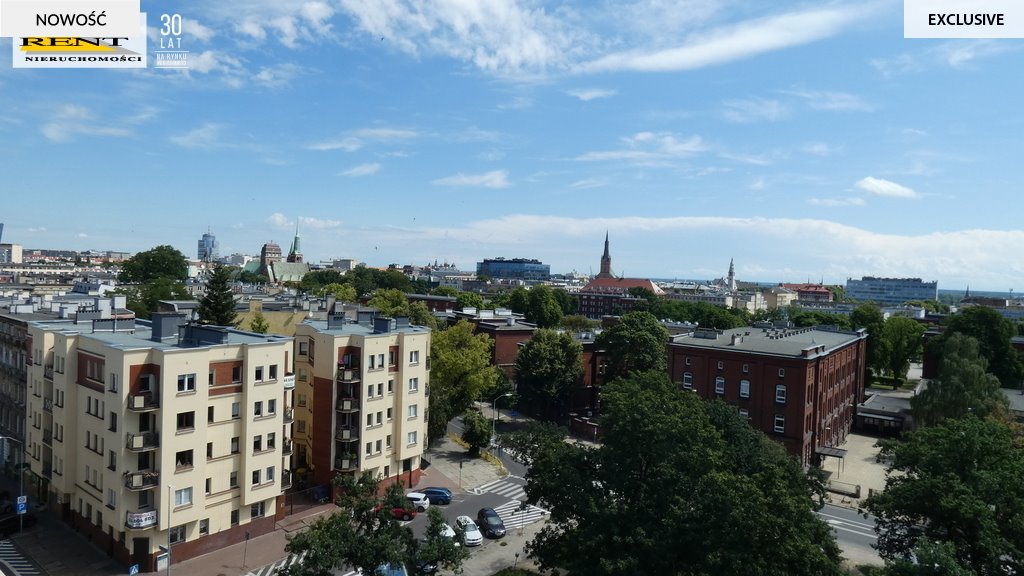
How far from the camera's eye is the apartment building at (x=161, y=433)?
3666 centimetres

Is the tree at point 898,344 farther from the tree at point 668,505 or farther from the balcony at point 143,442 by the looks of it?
the balcony at point 143,442

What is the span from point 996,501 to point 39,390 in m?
56.9

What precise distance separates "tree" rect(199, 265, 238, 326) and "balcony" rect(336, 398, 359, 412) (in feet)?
87.0

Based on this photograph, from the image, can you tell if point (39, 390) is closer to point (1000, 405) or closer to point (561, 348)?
point (561, 348)

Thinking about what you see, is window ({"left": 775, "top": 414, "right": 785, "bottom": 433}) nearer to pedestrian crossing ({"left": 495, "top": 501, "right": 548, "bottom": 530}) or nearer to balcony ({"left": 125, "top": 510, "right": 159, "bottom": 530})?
pedestrian crossing ({"left": 495, "top": 501, "right": 548, "bottom": 530})

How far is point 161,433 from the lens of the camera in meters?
36.7

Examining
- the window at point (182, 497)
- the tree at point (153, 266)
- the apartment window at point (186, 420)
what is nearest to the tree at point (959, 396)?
the apartment window at point (186, 420)

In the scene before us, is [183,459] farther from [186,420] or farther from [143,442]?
[143,442]

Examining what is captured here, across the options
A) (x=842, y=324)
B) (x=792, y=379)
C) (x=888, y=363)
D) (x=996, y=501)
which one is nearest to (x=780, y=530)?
(x=996, y=501)

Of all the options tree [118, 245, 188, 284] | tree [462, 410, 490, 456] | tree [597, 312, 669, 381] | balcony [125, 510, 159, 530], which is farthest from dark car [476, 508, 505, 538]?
tree [118, 245, 188, 284]

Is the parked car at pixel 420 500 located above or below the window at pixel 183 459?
below

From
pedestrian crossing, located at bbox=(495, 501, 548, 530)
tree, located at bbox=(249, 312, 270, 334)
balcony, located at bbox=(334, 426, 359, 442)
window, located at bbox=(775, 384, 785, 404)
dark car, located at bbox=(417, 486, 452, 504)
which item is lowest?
pedestrian crossing, located at bbox=(495, 501, 548, 530)

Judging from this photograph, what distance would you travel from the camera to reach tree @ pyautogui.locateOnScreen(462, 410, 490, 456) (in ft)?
201

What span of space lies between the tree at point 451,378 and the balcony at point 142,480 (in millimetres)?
27892
